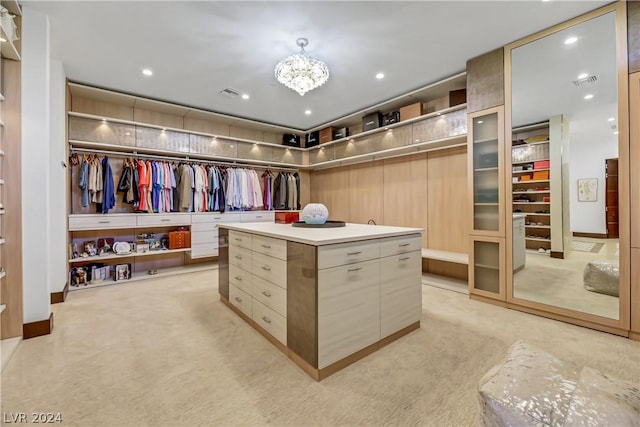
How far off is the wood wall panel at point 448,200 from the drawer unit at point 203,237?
3739 millimetres

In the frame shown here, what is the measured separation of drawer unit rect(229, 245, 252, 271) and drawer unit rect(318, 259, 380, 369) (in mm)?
1026

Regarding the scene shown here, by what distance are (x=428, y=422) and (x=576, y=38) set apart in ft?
11.4

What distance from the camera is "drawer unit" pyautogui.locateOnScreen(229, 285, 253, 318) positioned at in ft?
8.21

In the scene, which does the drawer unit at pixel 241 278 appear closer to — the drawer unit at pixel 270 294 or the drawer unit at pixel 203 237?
the drawer unit at pixel 270 294

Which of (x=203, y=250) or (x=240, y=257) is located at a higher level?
(x=240, y=257)

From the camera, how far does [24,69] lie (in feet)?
7.53

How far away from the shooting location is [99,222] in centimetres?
389

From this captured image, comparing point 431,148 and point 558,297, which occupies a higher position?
point 431,148

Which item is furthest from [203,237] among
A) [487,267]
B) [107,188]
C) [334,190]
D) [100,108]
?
[487,267]

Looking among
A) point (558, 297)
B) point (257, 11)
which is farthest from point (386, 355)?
point (257, 11)

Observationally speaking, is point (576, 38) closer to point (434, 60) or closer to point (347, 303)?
point (434, 60)

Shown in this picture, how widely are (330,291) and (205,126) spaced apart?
4707 millimetres

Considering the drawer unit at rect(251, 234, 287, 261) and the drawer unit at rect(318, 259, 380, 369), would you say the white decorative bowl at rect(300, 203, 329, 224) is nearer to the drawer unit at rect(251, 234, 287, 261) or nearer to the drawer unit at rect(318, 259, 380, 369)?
the drawer unit at rect(251, 234, 287, 261)

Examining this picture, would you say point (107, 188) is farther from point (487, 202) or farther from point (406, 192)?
point (487, 202)
